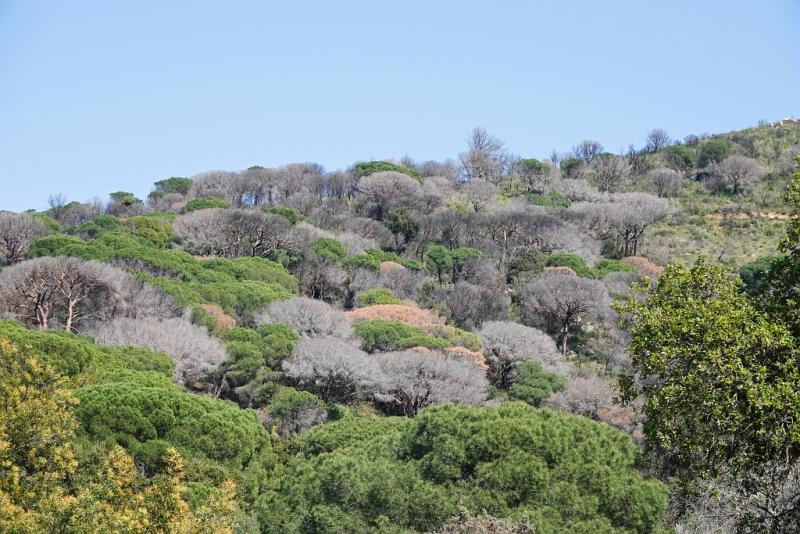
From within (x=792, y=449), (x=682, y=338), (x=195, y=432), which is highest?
(x=682, y=338)

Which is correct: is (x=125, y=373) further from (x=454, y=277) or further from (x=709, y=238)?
(x=709, y=238)

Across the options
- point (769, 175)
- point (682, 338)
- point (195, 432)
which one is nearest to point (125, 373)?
point (195, 432)

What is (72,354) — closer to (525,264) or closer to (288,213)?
(525,264)

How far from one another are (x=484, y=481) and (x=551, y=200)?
213ft

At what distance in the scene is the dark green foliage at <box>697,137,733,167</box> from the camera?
9438cm

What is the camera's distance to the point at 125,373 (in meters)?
34.6

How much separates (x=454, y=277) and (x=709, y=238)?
22.3m

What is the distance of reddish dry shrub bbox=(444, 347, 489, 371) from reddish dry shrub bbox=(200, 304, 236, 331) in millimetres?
11504

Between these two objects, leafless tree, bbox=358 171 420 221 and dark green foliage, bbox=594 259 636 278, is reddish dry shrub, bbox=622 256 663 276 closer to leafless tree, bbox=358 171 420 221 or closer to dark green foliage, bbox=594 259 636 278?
dark green foliage, bbox=594 259 636 278

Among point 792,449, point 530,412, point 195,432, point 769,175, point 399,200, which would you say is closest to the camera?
point 792,449

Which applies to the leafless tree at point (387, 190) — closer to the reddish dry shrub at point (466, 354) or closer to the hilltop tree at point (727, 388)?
the reddish dry shrub at point (466, 354)

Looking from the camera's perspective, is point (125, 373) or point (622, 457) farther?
point (125, 373)

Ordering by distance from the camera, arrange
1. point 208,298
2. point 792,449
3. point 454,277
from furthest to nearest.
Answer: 1. point 454,277
2. point 208,298
3. point 792,449

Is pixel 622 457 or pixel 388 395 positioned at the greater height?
pixel 622 457
